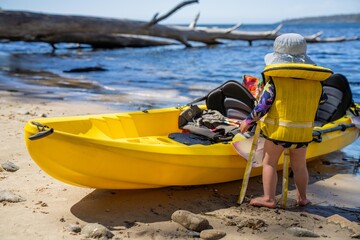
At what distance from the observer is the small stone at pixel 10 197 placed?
11.8 ft

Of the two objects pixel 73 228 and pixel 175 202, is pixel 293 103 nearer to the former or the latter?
pixel 175 202

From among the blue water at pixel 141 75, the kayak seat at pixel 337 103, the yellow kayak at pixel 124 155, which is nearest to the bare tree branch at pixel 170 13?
the blue water at pixel 141 75

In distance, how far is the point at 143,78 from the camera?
42.3ft

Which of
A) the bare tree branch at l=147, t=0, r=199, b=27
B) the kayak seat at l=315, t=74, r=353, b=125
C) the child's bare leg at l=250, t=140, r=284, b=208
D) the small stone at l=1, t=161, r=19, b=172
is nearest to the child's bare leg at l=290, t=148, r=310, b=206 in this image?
the child's bare leg at l=250, t=140, r=284, b=208

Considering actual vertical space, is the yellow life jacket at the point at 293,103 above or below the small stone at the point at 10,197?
above

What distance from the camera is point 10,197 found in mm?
3629

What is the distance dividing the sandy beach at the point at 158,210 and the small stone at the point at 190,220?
0.12 feet

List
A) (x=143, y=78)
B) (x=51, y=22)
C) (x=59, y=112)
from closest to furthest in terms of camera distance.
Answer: (x=59, y=112), (x=143, y=78), (x=51, y=22)

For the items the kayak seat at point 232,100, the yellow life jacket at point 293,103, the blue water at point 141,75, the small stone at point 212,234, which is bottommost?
the blue water at point 141,75

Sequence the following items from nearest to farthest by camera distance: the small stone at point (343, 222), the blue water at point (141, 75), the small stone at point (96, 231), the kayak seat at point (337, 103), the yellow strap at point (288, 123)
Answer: the small stone at point (96, 231) < the small stone at point (343, 222) < the yellow strap at point (288, 123) < the kayak seat at point (337, 103) < the blue water at point (141, 75)

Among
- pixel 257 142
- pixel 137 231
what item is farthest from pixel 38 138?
pixel 257 142

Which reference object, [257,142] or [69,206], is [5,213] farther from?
[257,142]

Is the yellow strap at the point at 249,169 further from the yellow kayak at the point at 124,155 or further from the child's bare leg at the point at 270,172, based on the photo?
the yellow kayak at the point at 124,155

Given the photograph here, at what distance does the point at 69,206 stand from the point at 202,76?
10125mm
